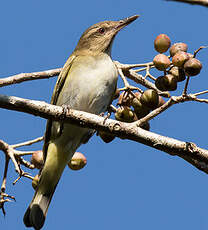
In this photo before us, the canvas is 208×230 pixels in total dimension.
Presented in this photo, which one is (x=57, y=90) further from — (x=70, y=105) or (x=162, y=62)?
(x=162, y=62)

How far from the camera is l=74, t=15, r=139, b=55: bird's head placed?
5016 mm

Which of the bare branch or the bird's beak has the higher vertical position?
the bird's beak

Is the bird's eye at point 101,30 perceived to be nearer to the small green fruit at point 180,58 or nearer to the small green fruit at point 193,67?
the small green fruit at point 180,58

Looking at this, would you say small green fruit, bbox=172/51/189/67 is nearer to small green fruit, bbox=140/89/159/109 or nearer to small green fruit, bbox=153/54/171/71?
small green fruit, bbox=153/54/171/71

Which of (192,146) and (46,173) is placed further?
(46,173)

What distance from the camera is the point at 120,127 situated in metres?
2.91

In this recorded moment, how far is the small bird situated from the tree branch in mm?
1326

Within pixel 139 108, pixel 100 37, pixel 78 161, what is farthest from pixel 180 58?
pixel 100 37

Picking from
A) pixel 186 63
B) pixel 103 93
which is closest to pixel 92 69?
pixel 103 93

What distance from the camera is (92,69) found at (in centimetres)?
452

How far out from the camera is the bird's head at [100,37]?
5016 mm

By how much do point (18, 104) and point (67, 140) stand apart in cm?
163

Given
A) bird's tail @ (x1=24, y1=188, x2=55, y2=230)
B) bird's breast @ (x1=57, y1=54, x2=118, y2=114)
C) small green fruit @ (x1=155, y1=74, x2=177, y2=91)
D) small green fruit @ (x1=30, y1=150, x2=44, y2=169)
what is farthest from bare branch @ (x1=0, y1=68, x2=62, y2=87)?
small green fruit @ (x1=155, y1=74, x2=177, y2=91)

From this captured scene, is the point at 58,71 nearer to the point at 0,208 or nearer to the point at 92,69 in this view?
the point at 92,69
